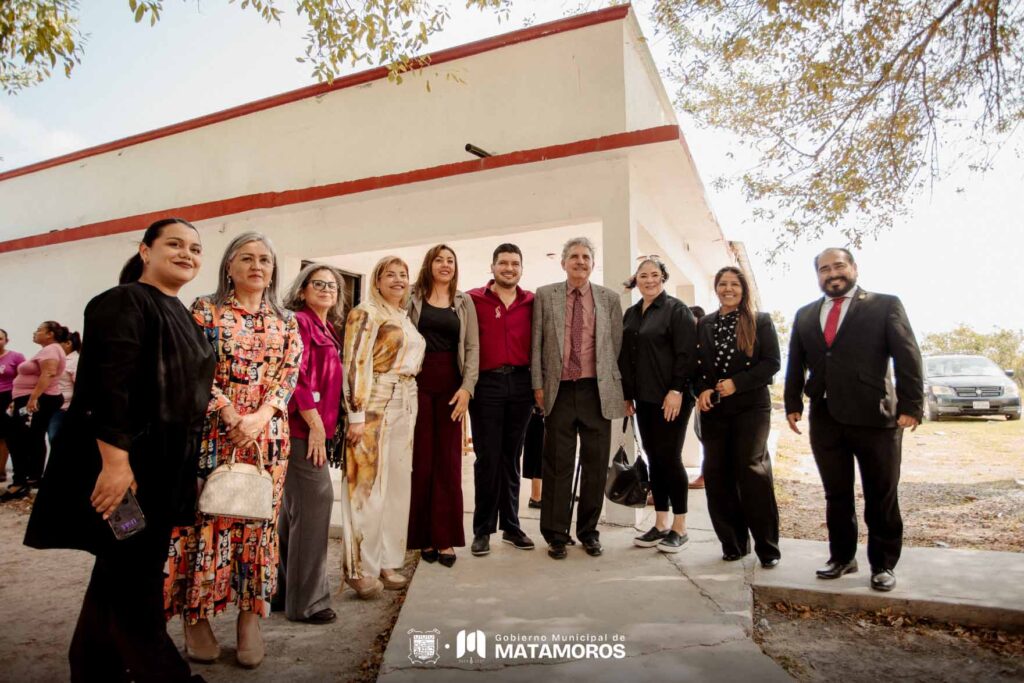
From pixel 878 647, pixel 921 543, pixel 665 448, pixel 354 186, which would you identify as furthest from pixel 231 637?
pixel 921 543

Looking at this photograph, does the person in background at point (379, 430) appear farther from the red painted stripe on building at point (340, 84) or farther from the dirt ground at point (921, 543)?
the red painted stripe on building at point (340, 84)

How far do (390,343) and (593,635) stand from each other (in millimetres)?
1874

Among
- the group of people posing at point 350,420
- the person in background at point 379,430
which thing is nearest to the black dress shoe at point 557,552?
A: the group of people posing at point 350,420

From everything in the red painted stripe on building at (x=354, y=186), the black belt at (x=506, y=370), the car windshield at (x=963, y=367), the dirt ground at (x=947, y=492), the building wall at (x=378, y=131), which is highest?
the building wall at (x=378, y=131)

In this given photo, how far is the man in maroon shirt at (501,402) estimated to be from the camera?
3.71m

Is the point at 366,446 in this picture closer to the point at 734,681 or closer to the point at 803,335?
the point at 734,681

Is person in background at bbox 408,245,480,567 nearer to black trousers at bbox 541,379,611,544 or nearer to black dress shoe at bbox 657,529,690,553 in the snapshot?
black trousers at bbox 541,379,611,544

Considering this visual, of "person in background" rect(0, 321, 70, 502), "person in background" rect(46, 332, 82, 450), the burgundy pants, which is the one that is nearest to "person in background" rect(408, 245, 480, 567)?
the burgundy pants

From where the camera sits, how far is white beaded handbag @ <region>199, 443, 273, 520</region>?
7.26 feet

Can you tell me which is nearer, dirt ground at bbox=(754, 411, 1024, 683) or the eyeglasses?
dirt ground at bbox=(754, 411, 1024, 683)

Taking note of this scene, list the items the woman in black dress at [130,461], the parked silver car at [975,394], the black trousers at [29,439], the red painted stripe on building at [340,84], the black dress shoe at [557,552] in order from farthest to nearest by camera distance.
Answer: the parked silver car at [975,394], the black trousers at [29,439], the red painted stripe on building at [340,84], the black dress shoe at [557,552], the woman in black dress at [130,461]

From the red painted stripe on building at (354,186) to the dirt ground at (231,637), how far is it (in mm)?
3440

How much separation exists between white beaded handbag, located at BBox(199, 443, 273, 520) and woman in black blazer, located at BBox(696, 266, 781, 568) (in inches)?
103

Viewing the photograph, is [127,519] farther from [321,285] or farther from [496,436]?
[496,436]
